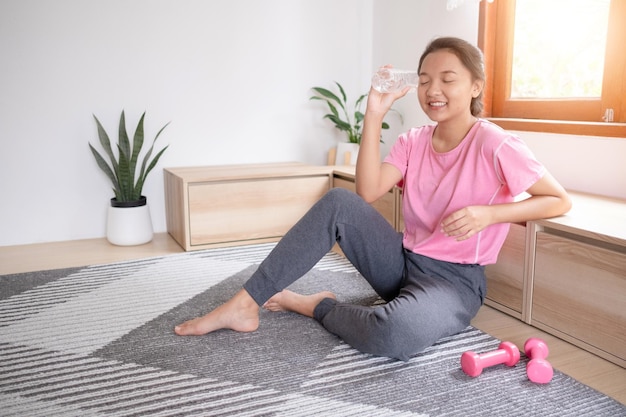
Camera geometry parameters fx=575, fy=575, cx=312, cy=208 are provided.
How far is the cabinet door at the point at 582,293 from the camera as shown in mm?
1399

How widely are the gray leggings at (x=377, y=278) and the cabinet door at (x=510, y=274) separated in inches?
7.3

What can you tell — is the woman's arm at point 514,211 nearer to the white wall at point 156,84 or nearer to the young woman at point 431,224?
the young woman at point 431,224

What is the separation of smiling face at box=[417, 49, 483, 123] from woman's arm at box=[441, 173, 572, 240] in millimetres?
278

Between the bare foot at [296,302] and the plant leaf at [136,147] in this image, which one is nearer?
the bare foot at [296,302]

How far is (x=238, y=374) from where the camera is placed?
4.46 feet

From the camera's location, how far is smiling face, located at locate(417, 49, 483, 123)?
4.87ft

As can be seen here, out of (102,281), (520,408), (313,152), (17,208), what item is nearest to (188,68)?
(313,152)

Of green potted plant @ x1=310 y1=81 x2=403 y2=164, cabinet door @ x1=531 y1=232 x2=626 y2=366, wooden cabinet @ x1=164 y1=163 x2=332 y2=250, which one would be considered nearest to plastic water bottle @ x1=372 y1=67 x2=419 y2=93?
cabinet door @ x1=531 y1=232 x2=626 y2=366

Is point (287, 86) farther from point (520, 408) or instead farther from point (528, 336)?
point (520, 408)

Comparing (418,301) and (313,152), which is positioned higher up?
(313,152)

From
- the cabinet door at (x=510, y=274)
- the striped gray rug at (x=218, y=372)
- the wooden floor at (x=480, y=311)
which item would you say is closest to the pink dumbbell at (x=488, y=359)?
the striped gray rug at (x=218, y=372)

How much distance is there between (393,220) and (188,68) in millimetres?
1304

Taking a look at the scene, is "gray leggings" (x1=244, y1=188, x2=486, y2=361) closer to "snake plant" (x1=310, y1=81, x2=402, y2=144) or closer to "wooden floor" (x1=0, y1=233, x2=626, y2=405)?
"wooden floor" (x1=0, y1=233, x2=626, y2=405)

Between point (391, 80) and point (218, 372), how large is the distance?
0.93m
